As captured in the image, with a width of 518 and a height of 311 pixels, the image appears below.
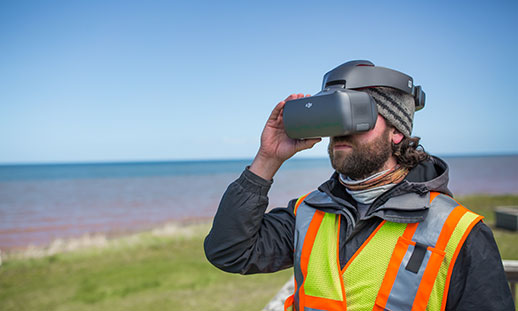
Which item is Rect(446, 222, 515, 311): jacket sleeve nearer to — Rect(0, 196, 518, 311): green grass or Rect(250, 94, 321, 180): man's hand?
Rect(250, 94, 321, 180): man's hand

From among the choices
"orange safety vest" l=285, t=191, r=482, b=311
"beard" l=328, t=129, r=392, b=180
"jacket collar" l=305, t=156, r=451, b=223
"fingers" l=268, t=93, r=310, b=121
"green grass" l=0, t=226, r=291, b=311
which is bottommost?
"green grass" l=0, t=226, r=291, b=311

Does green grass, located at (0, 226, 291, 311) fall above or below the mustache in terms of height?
below

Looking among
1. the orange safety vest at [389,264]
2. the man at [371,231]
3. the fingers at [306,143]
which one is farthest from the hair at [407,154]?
the fingers at [306,143]

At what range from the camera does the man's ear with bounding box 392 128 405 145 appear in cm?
164

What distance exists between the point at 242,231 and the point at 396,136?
0.83 metres

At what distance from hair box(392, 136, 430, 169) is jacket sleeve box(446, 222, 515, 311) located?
1.33 feet

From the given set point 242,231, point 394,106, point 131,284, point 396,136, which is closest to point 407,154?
point 396,136

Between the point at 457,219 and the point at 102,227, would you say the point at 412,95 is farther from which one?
the point at 102,227

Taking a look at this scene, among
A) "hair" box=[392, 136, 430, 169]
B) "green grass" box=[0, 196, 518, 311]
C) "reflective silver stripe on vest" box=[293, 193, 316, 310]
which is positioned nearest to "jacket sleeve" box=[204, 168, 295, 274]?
"reflective silver stripe on vest" box=[293, 193, 316, 310]

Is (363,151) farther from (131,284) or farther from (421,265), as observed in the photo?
(131,284)

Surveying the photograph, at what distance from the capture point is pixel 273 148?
1.76m

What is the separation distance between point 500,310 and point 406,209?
0.44 m

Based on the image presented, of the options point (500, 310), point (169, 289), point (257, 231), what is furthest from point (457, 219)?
point (169, 289)

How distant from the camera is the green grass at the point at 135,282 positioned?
17.1 feet
